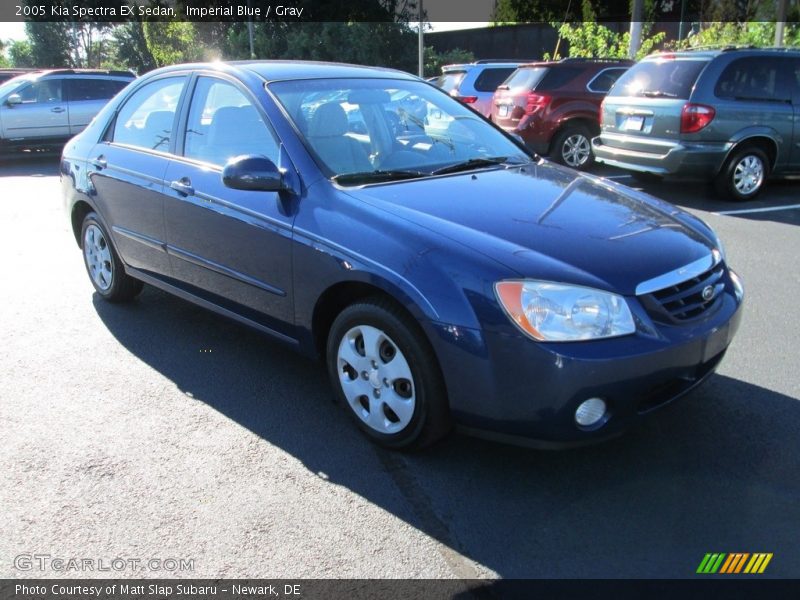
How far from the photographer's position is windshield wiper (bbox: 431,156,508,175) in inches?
152

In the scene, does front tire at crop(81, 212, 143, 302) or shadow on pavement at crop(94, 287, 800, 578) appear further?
front tire at crop(81, 212, 143, 302)

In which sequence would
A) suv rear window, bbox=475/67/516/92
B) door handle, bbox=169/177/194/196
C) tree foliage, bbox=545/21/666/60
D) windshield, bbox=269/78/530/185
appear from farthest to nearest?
tree foliage, bbox=545/21/666/60, suv rear window, bbox=475/67/516/92, door handle, bbox=169/177/194/196, windshield, bbox=269/78/530/185

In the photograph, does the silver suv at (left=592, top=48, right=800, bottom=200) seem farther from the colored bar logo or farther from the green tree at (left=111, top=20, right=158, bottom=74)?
the green tree at (left=111, top=20, right=158, bottom=74)

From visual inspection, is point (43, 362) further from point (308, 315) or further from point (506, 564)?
point (506, 564)

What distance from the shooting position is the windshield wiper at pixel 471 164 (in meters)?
3.86

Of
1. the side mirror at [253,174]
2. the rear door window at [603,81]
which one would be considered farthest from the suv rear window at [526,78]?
the side mirror at [253,174]

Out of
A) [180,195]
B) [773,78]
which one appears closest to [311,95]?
[180,195]

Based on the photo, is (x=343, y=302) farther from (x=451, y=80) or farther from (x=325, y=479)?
(x=451, y=80)

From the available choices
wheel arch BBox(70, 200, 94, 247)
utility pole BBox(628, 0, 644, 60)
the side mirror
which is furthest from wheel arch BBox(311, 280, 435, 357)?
utility pole BBox(628, 0, 644, 60)

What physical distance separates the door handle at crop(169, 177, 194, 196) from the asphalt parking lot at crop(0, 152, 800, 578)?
99cm

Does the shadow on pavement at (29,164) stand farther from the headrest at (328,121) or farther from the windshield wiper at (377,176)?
the windshield wiper at (377,176)

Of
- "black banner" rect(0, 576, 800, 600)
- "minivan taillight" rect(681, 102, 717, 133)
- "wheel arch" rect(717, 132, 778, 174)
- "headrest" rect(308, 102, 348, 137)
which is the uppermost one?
"headrest" rect(308, 102, 348, 137)

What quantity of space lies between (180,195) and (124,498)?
1816mm

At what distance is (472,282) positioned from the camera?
2.85m
